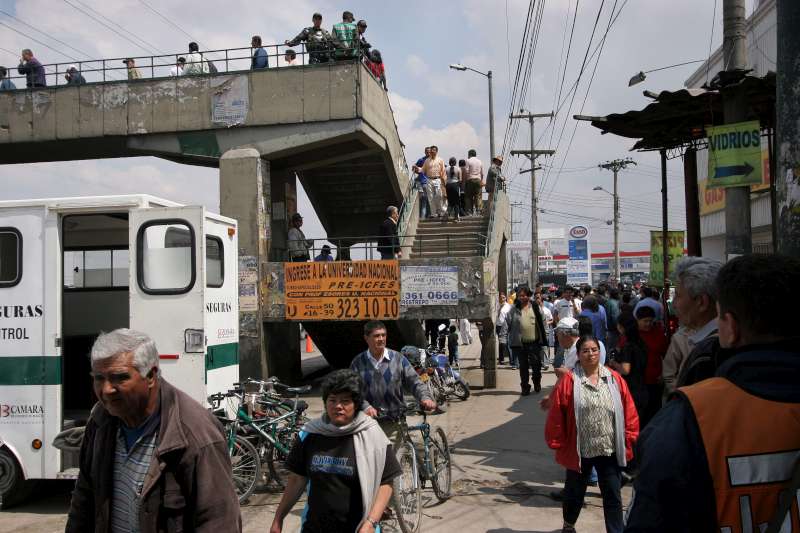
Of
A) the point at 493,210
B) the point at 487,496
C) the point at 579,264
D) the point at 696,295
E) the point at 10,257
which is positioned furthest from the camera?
the point at 579,264

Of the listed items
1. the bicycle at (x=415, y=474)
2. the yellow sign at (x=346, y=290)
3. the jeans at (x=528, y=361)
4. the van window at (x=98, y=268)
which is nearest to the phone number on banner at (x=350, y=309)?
the yellow sign at (x=346, y=290)

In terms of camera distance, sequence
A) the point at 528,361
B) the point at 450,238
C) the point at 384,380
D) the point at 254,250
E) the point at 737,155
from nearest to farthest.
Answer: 1. the point at 384,380
2. the point at 737,155
3. the point at 528,361
4. the point at 254,250
5. the point at 450,238

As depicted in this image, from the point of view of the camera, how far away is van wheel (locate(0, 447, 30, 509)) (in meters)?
6.67

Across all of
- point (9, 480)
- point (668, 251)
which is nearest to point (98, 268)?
point (9, 480)

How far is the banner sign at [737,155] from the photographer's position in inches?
278

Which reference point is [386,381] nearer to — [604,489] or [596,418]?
[596,418]

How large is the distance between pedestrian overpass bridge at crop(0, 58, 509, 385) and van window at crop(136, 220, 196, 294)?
7.24 meters

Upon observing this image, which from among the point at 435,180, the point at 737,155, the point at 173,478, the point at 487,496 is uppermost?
the point at 435,180

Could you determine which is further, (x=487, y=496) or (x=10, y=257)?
(x=487, y=496)

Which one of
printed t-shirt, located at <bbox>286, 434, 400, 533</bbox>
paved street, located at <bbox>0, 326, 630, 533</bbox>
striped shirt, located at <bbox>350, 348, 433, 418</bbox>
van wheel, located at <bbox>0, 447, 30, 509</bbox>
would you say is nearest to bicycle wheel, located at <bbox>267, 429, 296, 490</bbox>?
paved street, located at <bbox>0, 326, 630, 533</bbox>

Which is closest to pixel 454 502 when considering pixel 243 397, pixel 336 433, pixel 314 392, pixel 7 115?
pixel 243 397

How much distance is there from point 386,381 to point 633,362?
2991mm

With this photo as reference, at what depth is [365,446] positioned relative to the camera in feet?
11.9

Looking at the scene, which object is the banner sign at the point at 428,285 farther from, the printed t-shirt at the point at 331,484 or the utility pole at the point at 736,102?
the printed t-shirt at the point at 331,484
